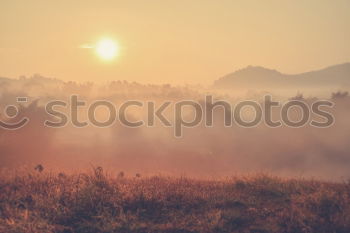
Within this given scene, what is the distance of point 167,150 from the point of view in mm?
160375

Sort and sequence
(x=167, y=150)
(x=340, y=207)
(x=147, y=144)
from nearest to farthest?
(x=340, y=207)
(x=167, y=150)
(x=147, y=144)

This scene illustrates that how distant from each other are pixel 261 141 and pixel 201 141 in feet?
73.8

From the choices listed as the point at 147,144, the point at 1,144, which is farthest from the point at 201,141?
the point at 1,144

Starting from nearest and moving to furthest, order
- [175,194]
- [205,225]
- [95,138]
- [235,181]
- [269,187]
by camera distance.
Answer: [205,225]
[175,194]
[269,187]
[235,181]
[95,138]

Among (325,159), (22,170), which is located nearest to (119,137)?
(325,159)

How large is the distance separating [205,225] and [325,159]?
185 m

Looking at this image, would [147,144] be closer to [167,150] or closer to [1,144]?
[167,150]

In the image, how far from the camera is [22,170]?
584 inches

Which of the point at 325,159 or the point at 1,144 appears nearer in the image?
the point at 1,144

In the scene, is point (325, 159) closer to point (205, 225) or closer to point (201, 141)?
point (201, 141)

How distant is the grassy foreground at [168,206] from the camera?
403 inches

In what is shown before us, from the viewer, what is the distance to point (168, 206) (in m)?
11.7

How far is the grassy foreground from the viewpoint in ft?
33.6

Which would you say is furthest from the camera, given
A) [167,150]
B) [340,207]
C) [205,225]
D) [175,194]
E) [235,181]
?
[167,150]
